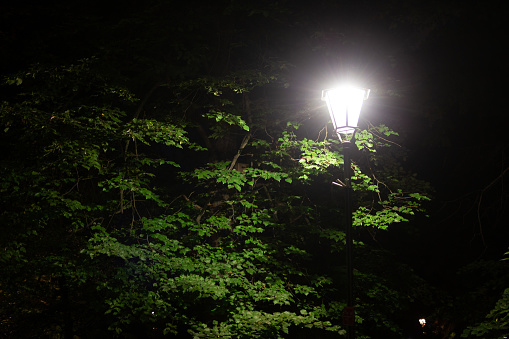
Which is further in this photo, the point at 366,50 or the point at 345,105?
the point at 366,50

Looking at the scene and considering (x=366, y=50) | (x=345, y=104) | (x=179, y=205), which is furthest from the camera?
(x=366, y=50)

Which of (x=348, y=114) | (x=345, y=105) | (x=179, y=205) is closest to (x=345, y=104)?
(x=345, y=105)

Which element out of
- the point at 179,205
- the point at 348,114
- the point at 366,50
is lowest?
the point at 348,114

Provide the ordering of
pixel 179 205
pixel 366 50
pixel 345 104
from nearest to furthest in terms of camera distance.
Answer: pixel 345 104 → pixel 179 205 → pixel 366 50

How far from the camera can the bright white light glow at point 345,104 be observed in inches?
168

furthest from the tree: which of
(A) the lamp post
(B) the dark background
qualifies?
(A) the lamp post

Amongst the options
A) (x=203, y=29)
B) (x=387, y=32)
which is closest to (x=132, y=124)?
(x=203, y=29)

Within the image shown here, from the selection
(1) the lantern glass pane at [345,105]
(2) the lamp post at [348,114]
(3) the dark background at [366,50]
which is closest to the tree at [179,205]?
(3) the dark background at [366,50]

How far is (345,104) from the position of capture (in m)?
4.29

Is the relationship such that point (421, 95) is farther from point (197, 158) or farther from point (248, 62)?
point (197, 158)

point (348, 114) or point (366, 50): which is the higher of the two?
point (366, 50)

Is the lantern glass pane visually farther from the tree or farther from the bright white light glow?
the tree

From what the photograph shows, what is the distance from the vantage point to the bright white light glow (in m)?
4.27

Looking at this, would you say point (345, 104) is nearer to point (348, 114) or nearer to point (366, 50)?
point (348, 114)
